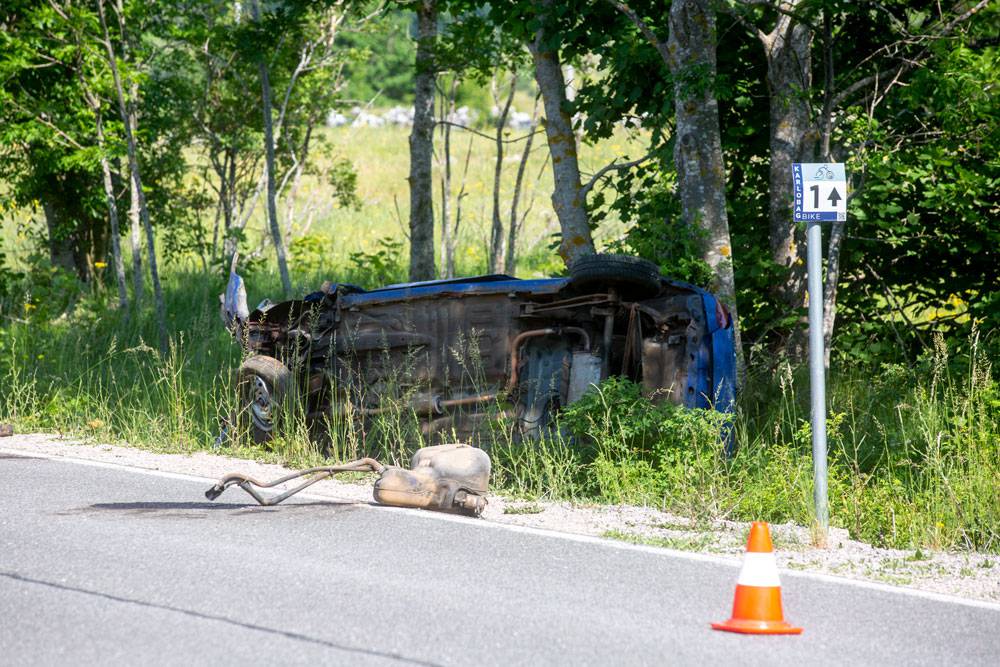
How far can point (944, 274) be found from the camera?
1277 centimetres

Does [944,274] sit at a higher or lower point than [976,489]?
higher

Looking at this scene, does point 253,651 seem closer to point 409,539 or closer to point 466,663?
point 466,663

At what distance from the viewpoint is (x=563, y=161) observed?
1335cm

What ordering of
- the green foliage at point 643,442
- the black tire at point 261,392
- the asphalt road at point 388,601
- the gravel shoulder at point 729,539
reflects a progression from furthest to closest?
the black tire at point 261,392
the green foliage at point 643,442
the gravel shoulder at point 729,539
the asphalt road at point 388,601

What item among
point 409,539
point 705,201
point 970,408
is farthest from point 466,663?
point 705,201

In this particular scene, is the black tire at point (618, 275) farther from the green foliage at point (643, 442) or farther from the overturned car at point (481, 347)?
the green foliage at point (643, 442)

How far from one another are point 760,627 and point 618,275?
416cm

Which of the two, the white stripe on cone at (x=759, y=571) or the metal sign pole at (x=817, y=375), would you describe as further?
the metal sign pole at (x=817, y=375)

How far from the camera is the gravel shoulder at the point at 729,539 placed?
20.9 feet

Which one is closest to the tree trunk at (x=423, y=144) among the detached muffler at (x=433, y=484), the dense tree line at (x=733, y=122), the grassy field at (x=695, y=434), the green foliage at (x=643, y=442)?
the dense tree line at (x=733, y=122)

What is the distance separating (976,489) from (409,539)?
12.1 ft

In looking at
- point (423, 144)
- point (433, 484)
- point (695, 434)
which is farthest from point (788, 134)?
point (433, 484)

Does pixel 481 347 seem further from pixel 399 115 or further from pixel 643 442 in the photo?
pixel 399 115

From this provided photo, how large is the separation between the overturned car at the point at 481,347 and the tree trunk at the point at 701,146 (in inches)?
86.5
